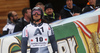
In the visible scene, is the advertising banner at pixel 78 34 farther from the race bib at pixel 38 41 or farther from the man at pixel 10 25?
the man at pixel 10 25

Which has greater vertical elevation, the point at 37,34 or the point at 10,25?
the point at 10,25

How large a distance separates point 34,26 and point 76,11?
2.97 metres

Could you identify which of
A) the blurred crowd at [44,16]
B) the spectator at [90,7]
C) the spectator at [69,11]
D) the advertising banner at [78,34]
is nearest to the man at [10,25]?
the blurred crowd at [44,16]

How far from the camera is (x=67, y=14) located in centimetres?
728

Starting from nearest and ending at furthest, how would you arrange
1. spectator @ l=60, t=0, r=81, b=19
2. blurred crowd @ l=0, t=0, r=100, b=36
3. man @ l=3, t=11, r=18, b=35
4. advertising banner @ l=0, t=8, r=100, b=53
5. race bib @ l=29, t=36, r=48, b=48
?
race bib @ l=29, t=36, r=48, b=48 < advertising banner @ l=0, t=8, r=100, b=53 < blurred crowd @ l=0, t=0, r=100, b=36 < man @ l=3, t=11, r=18, b=35 < spectator @ l=60, t=0, r=81, b=19

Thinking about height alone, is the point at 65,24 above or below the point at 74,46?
above

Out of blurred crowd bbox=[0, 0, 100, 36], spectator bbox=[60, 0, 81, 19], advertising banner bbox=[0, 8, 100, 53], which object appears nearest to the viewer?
advertising banner bbox=[0, 8, 100, 53]

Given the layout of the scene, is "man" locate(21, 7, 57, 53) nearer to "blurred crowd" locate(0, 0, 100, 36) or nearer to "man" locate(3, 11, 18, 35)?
"blurred crowd" locate(0, 0, 100, 36)

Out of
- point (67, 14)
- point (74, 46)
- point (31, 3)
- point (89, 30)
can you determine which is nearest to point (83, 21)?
point (89, 30)

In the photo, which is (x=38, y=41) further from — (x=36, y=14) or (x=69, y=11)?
(x=69, y=11)

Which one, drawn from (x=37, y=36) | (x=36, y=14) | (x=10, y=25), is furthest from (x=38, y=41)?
(x=10, y=25)

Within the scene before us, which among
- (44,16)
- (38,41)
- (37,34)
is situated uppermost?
(44,16)

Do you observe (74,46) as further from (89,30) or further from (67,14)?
(67,14)

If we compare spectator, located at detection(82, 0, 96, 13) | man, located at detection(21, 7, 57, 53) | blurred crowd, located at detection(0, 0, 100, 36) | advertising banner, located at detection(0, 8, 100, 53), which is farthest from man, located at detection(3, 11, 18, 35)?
man, located at detection(21, 7, 57, 53)
